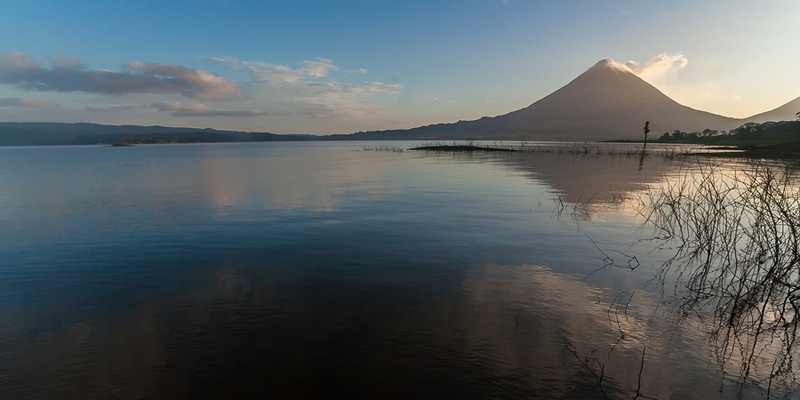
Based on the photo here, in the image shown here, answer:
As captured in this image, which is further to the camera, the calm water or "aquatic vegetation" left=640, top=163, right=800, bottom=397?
"aquatic vegetation" left=640, top=163, right=800, bottom=397

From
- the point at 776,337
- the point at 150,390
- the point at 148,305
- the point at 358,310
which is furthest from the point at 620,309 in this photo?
the point at 148,305

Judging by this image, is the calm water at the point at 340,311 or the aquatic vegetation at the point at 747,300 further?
the aquatic vegetation at the point at 747,300

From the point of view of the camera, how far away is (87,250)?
13664mm

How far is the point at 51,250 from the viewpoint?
1373cm

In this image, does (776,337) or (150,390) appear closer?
(150,390)

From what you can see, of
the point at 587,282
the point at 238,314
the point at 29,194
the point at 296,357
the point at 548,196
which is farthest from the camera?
the point at 29,194

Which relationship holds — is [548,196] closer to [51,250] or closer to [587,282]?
[587,282]

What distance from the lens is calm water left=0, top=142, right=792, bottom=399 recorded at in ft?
20.4

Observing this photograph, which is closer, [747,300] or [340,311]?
[340,311]

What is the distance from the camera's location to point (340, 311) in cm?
869

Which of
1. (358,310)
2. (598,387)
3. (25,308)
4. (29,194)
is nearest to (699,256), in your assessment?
(598,387)

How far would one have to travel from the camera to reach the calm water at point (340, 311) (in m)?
6.23

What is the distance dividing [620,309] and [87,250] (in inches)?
715

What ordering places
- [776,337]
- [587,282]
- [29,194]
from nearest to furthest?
[776,337], [587,282], [29,194]
